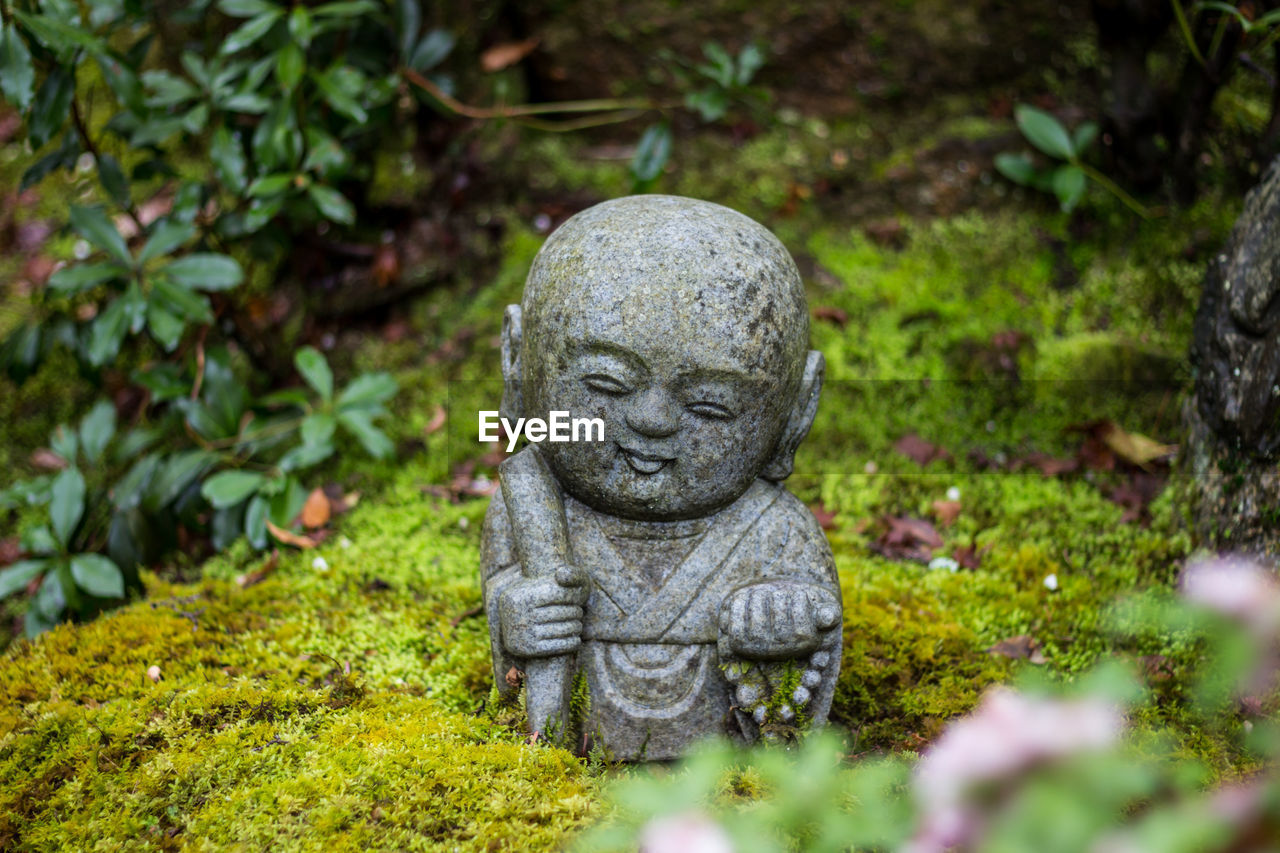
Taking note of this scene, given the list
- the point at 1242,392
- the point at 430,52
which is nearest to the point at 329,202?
the point at 430,52

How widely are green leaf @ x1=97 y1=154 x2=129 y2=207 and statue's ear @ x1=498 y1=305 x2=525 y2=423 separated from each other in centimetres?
255

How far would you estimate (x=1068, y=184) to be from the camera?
507cm

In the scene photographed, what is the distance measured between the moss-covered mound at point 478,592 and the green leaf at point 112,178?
1.46 metres

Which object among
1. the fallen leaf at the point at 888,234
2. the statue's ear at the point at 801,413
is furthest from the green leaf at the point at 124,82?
the fallen leaf at the point at 888,234

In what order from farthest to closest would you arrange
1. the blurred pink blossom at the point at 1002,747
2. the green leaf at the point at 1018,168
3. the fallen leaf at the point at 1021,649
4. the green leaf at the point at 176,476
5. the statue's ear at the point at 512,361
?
the green leaf at the point at 1018,168 → the green leaf at the point at 176,476 → the fallen leaf at the point at 1021,649 → the statue's ear at the point at 512,361 → the blurred pink blossom at the point at 1002,747

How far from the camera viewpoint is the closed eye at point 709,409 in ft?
9.36

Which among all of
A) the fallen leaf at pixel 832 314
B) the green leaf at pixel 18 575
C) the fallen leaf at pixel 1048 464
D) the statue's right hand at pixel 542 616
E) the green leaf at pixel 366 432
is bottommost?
the fallen leaf at pixel 1048 464

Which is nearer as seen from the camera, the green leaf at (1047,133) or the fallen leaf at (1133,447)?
the fallen leaf at (1133,447)

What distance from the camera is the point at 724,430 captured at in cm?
291

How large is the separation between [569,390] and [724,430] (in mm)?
469

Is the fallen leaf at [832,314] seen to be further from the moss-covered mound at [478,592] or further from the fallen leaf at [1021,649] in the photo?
the fallen leaf at [1021,649]

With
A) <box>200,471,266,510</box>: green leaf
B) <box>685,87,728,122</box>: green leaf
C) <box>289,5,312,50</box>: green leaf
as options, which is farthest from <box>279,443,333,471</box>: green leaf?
<box>685,87,728,122</box>: green leaf

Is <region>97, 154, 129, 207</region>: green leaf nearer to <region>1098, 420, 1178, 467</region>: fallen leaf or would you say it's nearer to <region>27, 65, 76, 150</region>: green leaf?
<region>27, 65, 76, 150</region>: green leaf

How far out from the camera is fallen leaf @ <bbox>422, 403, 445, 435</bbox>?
5.15 meters
